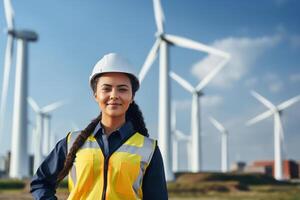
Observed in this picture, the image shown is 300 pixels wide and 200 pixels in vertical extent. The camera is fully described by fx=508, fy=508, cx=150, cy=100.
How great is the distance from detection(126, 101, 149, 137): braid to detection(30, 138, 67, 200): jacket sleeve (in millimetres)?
544

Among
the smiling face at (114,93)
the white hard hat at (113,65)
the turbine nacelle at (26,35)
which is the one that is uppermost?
the turbine nacelle at (26,35)

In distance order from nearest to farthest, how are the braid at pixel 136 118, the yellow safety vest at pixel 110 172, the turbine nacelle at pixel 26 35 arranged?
the yellow safety vest at pixel 110 172, the braid at pixel 136 118, the turbine nacelle at pixel 26 35

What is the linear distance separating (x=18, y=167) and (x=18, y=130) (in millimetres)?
5399

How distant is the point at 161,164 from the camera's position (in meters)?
3.56

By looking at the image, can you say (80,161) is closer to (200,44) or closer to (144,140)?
(144,140)

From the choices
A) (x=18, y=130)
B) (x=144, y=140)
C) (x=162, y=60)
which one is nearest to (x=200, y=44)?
(x=162, y=60)

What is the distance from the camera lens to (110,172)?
335 cm

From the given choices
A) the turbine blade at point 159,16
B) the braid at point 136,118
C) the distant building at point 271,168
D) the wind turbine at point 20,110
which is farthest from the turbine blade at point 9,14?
the distant building at point 271,168

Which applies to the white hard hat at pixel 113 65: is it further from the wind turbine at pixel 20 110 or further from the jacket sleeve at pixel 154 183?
the wind turbine at pixel 20 110

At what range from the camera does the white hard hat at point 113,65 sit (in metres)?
3.54

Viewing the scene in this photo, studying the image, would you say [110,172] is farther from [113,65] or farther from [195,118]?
[195,118]

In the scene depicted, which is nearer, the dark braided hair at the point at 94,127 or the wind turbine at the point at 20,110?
the dark braided hair at the point at 94,127

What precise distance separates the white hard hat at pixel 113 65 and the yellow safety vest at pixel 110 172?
49cm

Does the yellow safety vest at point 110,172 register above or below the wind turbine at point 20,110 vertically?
below
